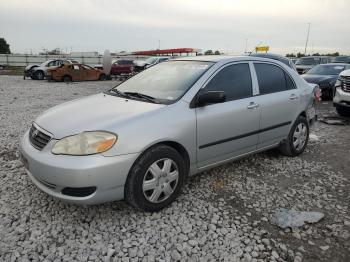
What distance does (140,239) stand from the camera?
2.96 meters

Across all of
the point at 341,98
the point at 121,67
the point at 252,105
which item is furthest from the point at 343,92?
the point at 121,67

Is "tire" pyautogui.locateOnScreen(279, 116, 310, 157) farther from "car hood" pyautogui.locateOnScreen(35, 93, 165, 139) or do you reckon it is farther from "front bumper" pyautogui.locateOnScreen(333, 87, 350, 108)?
"front bumper" pyautogui.locateOnScreen(333, 87, 350, 108)

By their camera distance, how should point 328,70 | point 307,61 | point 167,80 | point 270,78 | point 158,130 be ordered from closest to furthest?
point 158,130
point 167,80
point 270,78
point 328,70
point 307,61

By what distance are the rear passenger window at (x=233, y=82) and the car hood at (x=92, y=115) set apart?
855 millimetres

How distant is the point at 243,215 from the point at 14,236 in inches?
86.8

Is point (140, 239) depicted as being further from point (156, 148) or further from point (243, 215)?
point (243, 215)

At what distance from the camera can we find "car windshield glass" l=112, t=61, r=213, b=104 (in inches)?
146

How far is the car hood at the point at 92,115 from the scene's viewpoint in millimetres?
3117

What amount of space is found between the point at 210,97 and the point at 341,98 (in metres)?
5.94

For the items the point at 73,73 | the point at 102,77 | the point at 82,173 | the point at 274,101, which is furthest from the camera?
the point at 102,77

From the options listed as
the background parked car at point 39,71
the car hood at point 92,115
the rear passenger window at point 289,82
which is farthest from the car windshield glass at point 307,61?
the car hood at point 92,115

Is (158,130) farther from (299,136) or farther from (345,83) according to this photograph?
(345,83)

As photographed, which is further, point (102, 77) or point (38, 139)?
point (102, 77)

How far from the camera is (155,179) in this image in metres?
3.27
